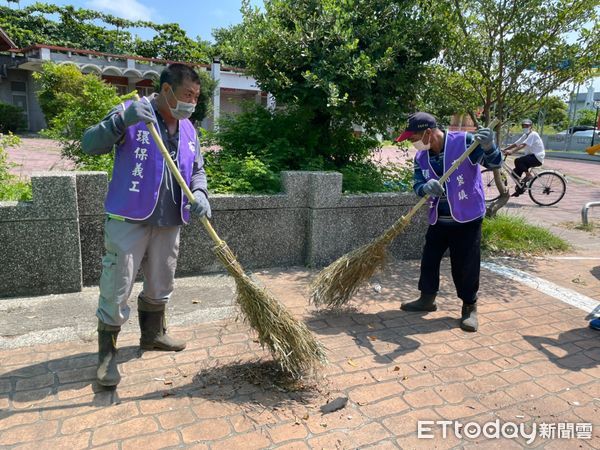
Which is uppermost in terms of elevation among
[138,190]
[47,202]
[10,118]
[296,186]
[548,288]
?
[10,118]

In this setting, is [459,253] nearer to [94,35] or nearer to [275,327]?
[275,327]

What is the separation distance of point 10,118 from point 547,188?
2560cm

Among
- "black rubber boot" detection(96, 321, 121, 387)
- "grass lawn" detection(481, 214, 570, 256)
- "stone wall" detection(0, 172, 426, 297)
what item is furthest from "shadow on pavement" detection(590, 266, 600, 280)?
"black rubber boot" detection(96, 321, 121, 387)

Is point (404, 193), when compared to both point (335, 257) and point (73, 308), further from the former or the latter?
point (73, 308)

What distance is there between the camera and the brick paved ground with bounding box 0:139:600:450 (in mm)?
2559

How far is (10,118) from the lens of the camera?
2508 centimetres

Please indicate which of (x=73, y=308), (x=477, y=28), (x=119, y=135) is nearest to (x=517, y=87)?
(x=477, y=28)

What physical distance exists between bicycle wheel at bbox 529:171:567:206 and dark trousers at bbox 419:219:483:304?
7129 millimetres

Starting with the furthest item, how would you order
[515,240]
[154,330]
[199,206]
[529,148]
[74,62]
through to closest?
[74,62], [529,148], [515,240], [154,330], [199,206]

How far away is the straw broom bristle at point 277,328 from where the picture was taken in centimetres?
299

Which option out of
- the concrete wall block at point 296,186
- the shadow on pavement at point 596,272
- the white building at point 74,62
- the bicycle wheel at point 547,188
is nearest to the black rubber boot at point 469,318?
the concrete wall block at point 296,186

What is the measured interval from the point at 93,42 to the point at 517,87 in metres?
40.1

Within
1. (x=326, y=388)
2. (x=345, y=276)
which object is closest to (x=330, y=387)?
(x=326, y=388)

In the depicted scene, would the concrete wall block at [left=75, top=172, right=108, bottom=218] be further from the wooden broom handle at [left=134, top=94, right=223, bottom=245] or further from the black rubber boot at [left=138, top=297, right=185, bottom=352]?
the wooden broom handle at [left=134, top=94, right=223, bottom=245]
